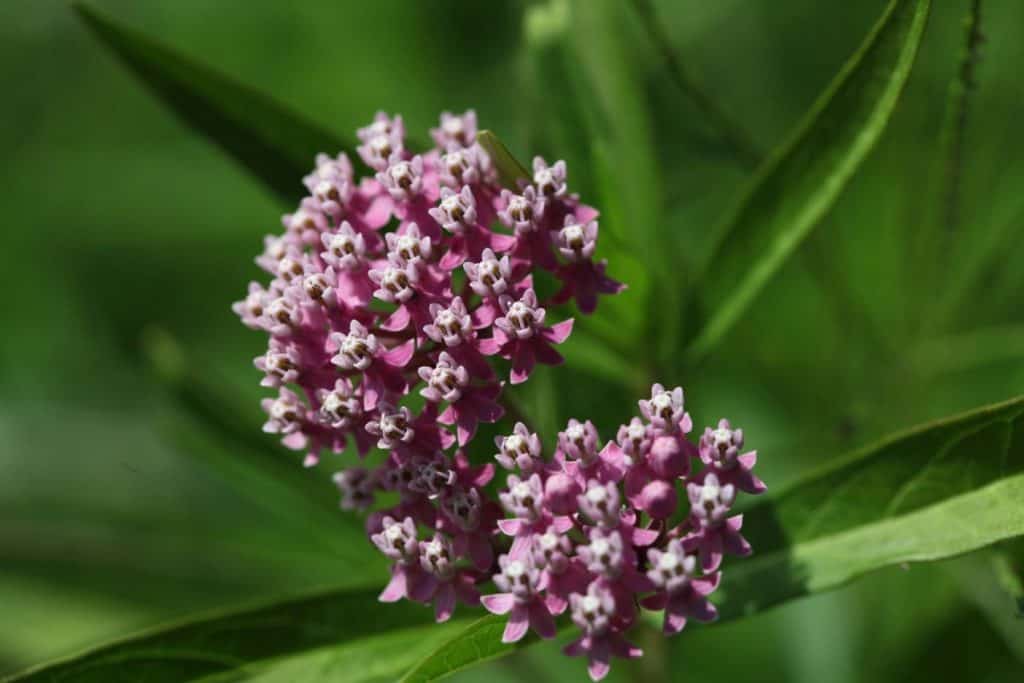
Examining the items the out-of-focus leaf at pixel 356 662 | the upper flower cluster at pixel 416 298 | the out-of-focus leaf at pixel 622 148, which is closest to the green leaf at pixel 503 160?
the upper flower cluster at pixel 416 298

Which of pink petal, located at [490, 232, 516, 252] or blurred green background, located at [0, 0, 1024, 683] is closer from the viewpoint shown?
pink petal, located at [490, 232, 516, 252]

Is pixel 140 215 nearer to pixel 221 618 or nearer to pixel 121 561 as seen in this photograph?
pixel 121 561

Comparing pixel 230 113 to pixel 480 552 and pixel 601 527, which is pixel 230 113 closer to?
pixel 480 552

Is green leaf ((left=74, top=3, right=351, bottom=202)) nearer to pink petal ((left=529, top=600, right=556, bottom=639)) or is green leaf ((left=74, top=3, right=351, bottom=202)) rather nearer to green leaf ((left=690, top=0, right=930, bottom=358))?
green leaf ((left=690, top=0, right=930, bottom=358))

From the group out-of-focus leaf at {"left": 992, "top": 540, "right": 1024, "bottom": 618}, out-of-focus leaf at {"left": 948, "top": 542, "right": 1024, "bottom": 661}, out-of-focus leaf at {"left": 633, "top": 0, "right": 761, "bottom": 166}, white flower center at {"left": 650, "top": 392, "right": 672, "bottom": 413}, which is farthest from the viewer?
out-of-focus leaf at {"left": 948, "top": 542, "right": 1024, "bottom": 661}

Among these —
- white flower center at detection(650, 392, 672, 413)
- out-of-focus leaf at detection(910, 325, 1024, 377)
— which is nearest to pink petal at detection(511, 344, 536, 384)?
white flower center at detection(650, 392, 672, 413)

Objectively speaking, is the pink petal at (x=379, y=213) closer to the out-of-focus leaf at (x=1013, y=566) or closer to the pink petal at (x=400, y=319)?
the pink petal at (x=400, y=319)
